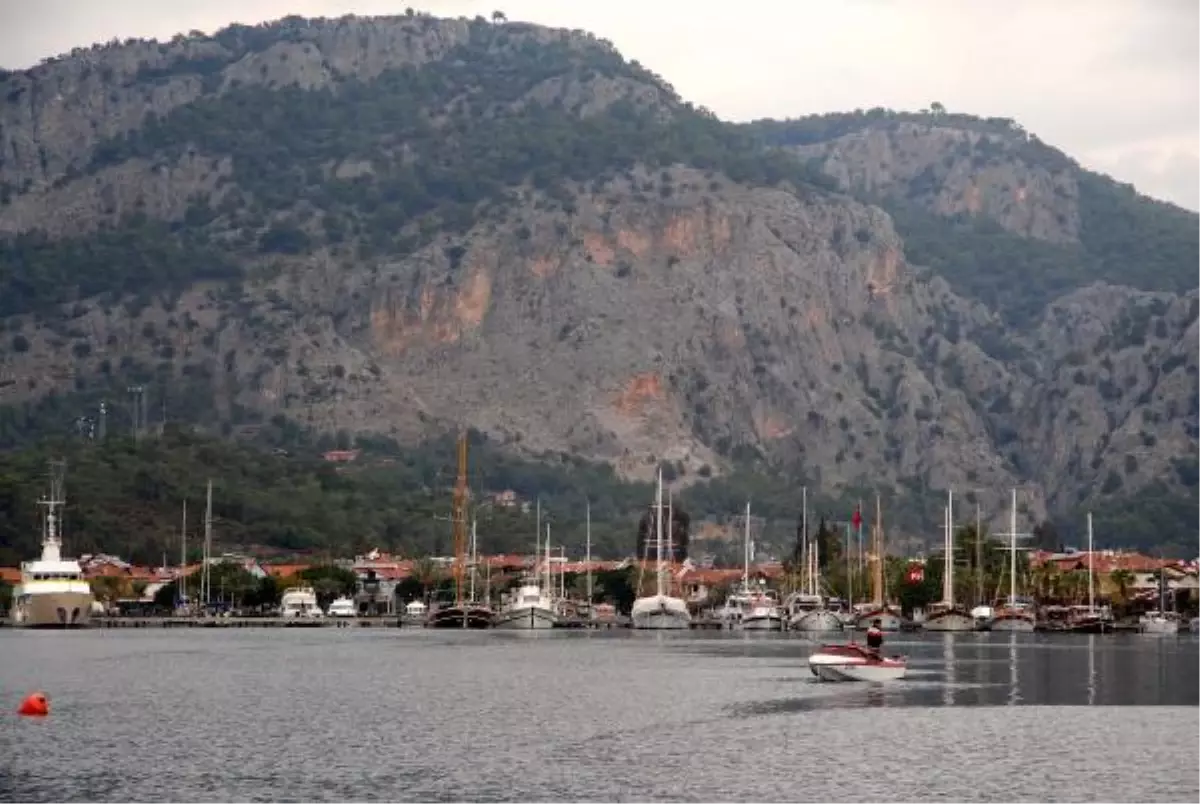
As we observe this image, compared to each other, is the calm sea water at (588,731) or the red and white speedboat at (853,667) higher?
the red and white speedboat at (853,667)

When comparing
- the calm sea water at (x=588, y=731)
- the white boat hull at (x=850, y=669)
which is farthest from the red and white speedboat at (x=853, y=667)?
the calm sea water at (x=588, y=731)

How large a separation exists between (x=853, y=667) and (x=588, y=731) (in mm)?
→ 33080

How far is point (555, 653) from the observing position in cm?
16238

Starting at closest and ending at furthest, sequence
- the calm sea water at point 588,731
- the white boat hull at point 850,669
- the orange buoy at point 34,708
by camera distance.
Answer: the calm sea water at point 588,731, the orange buoy at point 34,708, the white boat hull at point 850,669

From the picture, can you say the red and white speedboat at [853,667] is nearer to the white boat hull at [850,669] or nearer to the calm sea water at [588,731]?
the white boat hull at [850,669]

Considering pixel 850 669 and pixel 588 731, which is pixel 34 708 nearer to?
pixel 588 731

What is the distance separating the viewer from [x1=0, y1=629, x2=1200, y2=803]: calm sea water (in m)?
74.6

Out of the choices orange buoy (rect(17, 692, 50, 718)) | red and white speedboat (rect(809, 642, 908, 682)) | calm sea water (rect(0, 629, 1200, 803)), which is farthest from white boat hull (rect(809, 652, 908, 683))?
orange buoy (rect(17, 692, 50, 718))

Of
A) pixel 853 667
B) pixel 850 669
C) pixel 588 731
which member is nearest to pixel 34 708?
pixel 588 731

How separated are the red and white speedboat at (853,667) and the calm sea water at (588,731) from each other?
79.4 inches

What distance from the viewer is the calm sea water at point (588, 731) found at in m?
74.6

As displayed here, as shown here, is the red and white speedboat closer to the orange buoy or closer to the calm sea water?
the calm sea water

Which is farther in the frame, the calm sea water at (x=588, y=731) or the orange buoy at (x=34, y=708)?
the orange buoy at (x=34, y=708)

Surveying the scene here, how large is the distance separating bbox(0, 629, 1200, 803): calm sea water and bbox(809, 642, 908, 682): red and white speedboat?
2.02 m
